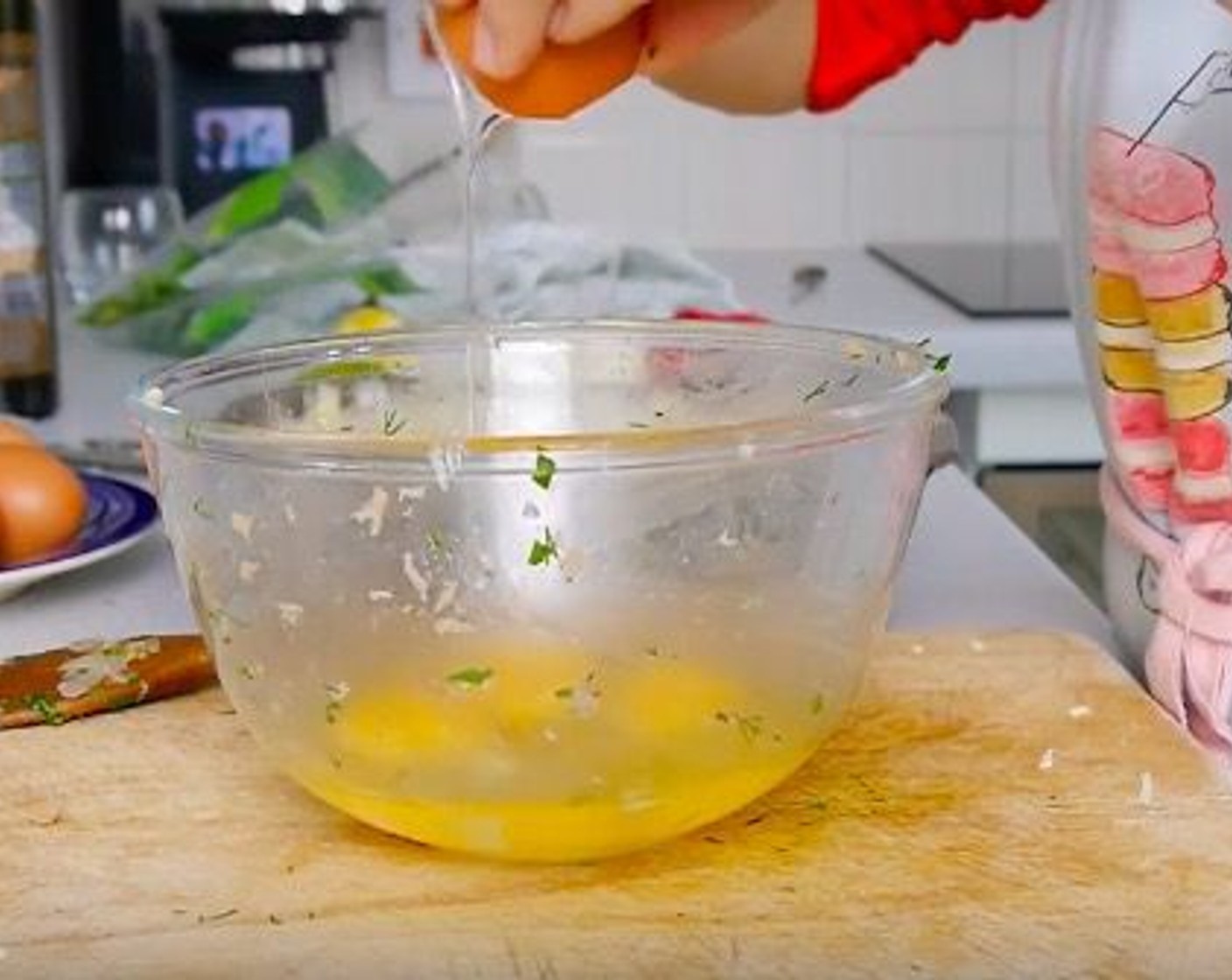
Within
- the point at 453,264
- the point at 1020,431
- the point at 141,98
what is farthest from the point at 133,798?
the point at 141,98

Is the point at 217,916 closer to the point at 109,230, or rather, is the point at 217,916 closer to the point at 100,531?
the point at 100,531

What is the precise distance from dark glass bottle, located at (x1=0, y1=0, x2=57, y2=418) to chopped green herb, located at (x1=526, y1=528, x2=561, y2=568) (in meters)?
0.80

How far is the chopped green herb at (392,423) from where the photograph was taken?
796 millimetres

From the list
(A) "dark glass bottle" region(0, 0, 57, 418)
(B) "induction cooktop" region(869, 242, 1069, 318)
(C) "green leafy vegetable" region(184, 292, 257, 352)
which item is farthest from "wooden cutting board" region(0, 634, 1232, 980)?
(B) "induction cooktop" region(869, 242, 1069, 318)

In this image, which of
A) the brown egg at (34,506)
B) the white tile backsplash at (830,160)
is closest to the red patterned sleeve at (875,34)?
the brown egg at (34,506)

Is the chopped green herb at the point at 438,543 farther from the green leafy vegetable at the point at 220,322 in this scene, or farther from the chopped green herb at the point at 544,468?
the green leafy vegetable at the point at 220,322

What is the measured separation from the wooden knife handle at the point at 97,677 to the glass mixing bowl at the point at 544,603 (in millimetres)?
108

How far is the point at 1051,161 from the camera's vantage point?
2.81ft

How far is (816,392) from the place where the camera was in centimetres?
77

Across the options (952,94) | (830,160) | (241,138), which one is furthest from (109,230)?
(952,94)

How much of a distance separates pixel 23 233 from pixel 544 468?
84cm

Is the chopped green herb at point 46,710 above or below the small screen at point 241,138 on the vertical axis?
below

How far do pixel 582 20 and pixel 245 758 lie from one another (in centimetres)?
26

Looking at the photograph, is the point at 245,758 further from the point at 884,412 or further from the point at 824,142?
the point at 824,142
